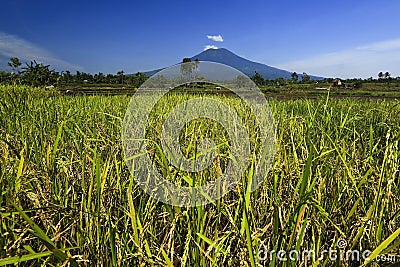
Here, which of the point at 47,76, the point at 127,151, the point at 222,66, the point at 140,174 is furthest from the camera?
the point at 47,76

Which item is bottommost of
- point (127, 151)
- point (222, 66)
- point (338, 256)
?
point (338, 256)

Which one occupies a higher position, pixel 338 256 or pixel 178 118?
pixel 178 118

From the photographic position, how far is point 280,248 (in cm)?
61

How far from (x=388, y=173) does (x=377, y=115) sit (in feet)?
5.92

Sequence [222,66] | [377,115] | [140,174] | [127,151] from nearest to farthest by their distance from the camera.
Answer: [140,174] → [127,151] → [222,66] → [377,115]

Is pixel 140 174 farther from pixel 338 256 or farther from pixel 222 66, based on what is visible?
pixel 222 66

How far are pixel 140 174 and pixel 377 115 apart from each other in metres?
2.02

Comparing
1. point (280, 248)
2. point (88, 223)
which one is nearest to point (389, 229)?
point (280, 248)

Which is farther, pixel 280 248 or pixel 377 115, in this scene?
pixel 377 115

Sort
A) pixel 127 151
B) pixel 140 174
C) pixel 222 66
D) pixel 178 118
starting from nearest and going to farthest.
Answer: pixel 140 174
pixel 127 151
pixel 222 66
pixel 178 118

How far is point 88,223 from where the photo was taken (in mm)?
648

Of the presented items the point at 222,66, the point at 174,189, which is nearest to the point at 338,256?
the point at 174,189

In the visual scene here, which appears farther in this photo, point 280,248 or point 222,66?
point 222,66

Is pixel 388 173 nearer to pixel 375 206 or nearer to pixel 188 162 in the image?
pixel 375 206
